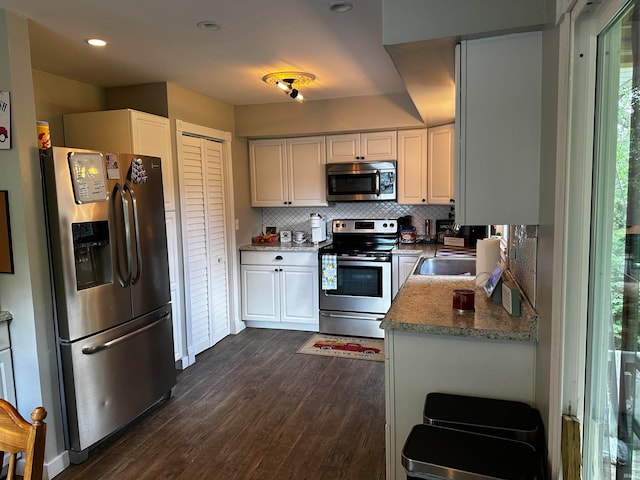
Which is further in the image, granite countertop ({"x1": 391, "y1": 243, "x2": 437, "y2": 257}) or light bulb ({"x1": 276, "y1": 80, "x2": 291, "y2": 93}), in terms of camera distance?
granite countertop ({"x1": 391, "y1": 243, "x2": 437, "y2": 257})

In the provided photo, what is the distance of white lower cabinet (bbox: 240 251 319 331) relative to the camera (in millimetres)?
4508

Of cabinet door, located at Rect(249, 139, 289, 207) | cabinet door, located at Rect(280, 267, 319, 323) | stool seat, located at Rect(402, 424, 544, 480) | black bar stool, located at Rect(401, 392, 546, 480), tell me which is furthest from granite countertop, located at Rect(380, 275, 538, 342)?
cabinet door, located at Rect(249, 139, 289, 207)

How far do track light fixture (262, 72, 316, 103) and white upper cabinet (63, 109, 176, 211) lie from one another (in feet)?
3.04

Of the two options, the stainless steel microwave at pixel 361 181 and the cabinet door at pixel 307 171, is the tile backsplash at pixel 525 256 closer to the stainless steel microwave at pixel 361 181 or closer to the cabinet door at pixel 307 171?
the stainless steel microwave at pixel 361 181

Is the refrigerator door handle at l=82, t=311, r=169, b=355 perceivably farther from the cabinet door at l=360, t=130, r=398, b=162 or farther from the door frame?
the cabinet door at l=360, t=130, r=398, b=162

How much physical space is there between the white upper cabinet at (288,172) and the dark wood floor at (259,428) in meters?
1.80

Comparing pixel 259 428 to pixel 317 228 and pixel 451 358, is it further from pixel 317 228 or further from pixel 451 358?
pixel 317 228

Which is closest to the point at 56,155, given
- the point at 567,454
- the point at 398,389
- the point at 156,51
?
the point at 156,51

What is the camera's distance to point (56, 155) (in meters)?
2.24

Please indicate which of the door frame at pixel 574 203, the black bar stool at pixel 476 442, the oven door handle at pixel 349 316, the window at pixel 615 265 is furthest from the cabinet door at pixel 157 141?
the window at pixel 615 265

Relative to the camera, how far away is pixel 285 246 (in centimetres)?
466

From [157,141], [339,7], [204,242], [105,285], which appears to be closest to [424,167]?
[204,242]

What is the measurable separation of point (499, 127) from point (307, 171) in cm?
307

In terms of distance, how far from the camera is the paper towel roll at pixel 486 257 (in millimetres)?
2518
